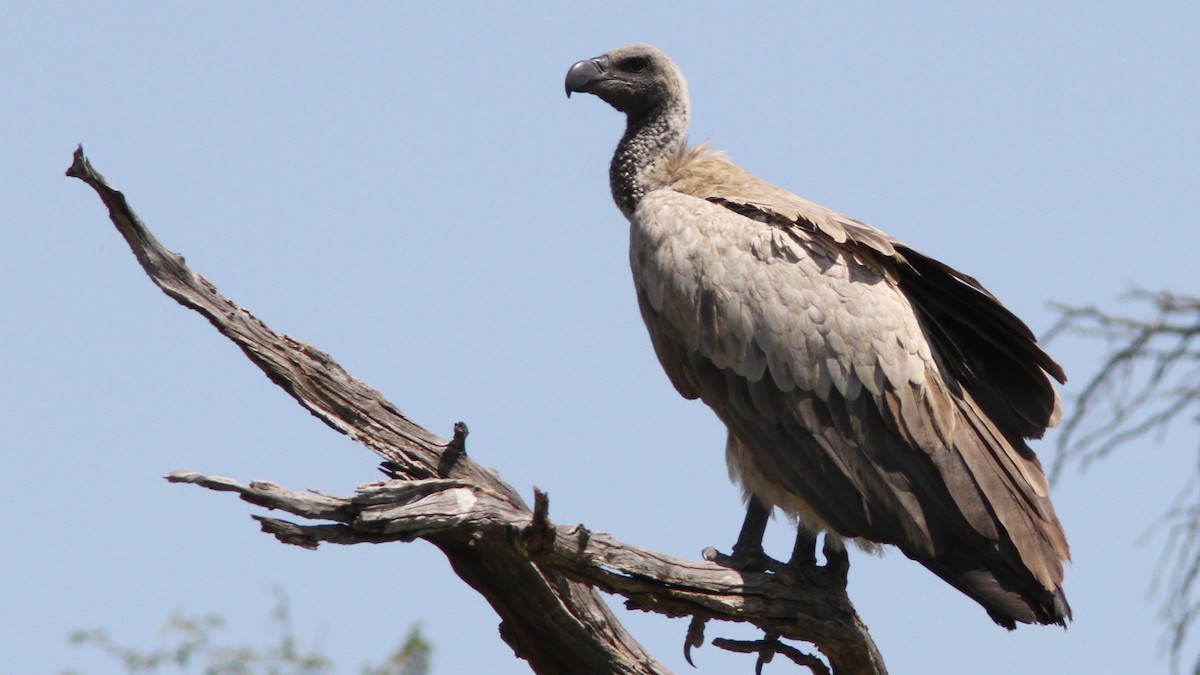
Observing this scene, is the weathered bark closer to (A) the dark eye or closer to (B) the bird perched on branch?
(B) the bird perched on branch

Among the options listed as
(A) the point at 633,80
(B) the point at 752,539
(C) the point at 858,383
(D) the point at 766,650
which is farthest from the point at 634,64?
(D) the point at 766,650

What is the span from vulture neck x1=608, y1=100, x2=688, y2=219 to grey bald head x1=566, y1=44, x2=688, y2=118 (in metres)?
0.06

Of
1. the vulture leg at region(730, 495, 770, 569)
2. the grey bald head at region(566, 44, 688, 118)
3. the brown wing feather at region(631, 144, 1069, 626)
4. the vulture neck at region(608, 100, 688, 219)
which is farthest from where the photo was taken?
the grey bald head at region(566, 44, 688, 118)

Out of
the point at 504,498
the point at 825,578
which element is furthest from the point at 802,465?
the point at 504,498

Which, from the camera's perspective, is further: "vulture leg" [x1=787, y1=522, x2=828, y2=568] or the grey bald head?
the grey bald head

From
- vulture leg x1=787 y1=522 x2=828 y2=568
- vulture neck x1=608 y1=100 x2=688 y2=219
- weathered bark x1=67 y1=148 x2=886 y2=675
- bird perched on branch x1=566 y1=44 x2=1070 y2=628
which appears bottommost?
weathered bark x1=67 y1=148 x2=886 y2=675

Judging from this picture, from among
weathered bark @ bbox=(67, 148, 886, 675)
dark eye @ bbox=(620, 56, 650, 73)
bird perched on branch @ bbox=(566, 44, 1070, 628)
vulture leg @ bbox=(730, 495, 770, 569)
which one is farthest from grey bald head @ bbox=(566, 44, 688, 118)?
weathered bark @ bbox=(67, 148, 886, 675)

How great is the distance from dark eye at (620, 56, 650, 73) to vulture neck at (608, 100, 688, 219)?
29 centimetres

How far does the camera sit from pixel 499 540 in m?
5.91

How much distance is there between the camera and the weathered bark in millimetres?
5613

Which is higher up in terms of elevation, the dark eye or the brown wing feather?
the dark eye

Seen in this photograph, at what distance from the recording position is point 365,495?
5574 mm

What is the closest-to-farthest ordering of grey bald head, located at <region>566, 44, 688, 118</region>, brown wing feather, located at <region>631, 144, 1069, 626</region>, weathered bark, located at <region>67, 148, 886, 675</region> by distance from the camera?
weathered bark, located at <region>67, 148, 886, 675</region>
brown wing feather, located at <region>631, 144, 1069, 626</region>
grey bald head, located at <region>566, 44, 688, 118</region>

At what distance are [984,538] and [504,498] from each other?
7.02 feet
